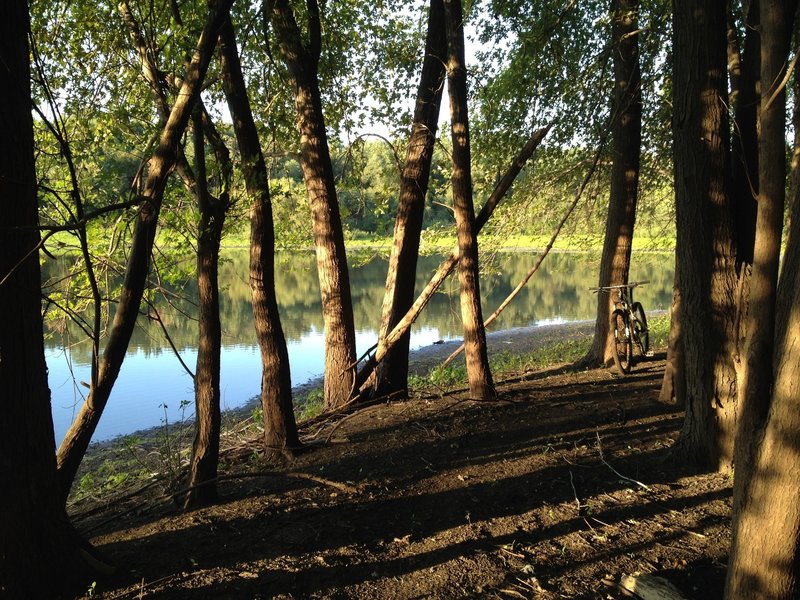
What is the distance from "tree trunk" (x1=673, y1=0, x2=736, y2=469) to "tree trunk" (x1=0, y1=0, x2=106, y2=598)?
4346 millimetres

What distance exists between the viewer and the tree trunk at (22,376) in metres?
3.04

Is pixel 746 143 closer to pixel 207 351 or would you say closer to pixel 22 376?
pixel 207 351

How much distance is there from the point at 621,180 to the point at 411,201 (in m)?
3.47

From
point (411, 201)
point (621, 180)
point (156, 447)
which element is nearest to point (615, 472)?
point (411, 201)

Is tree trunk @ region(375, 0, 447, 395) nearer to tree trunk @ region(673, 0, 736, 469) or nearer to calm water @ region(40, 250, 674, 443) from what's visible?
calm water @ region(40, 250, 674, 443)

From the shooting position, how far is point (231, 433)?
24.5ft

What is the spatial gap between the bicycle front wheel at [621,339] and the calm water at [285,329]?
2425 millimetres

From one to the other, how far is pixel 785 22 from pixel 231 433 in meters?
6.51

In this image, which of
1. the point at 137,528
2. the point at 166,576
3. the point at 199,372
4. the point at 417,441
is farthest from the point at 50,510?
the point at 417,441

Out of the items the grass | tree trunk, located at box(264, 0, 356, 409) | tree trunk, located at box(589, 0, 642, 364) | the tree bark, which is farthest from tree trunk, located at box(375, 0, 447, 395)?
tree trunk, located at box(589, 0, 642, 364)

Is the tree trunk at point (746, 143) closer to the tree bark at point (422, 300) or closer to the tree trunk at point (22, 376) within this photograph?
the tree bark at point (422, 300)

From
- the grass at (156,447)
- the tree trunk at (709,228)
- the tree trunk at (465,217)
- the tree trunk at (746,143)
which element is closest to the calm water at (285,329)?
the grass at (156,447)

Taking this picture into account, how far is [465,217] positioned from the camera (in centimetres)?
712

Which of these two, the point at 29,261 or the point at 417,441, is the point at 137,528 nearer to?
the point at 29,261
